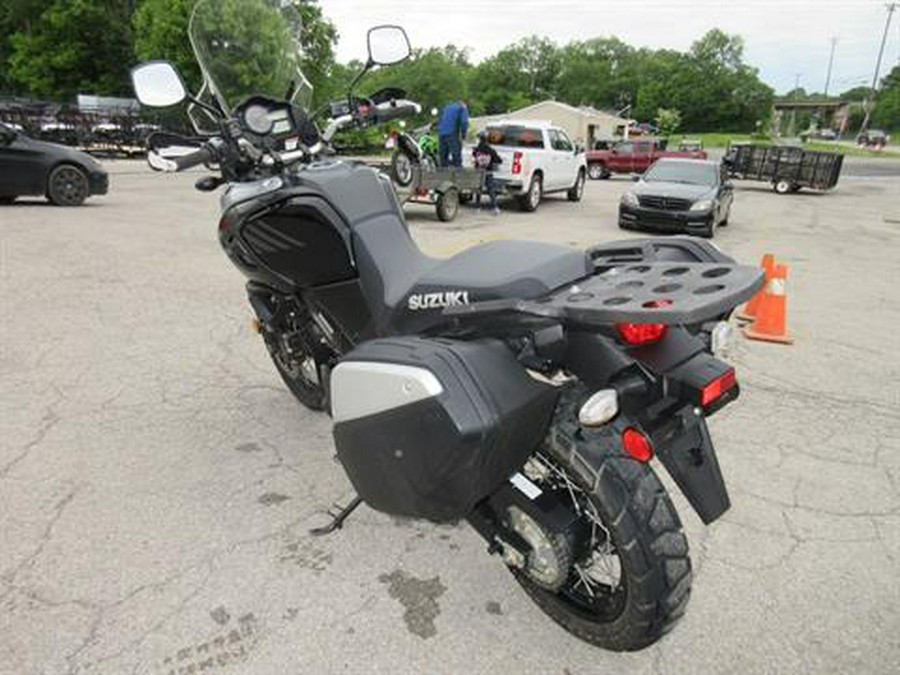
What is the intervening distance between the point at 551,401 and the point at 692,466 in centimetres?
52

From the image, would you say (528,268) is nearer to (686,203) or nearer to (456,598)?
(456,598)

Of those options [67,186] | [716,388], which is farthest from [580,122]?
[716,388]

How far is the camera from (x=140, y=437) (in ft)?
12.0

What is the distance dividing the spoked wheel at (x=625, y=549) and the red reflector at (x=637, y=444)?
8 centimetres

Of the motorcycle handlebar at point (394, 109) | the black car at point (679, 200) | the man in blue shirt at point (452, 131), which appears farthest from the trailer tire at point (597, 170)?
the motorcycle handlebar at point (394, 109)

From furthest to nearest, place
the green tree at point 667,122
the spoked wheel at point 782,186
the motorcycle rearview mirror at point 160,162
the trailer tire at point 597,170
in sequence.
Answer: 1. the green tree at point 667,122
2. the trailer tire at point 597,170
3. the spoked wheel at point 782,186
4. the motorcycle rearview mirror at point 160,162

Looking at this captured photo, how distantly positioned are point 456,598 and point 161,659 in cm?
105

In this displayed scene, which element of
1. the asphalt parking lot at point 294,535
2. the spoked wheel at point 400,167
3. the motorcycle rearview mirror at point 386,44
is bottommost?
the asphalt parking lot at point 294,535

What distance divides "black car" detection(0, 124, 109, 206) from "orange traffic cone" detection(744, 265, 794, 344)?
11.0 m

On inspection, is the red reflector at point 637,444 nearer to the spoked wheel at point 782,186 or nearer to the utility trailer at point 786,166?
the utility trailer at point 786,166

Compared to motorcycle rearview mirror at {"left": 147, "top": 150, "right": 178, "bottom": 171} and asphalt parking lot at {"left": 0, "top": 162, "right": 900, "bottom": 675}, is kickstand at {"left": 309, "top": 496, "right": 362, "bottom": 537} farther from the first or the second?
motorcycle rearview mirror at {"left": 147, "top": 150, "right": 178, "bottom": 171}

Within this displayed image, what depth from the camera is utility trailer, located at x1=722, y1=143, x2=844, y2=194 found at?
21867 mm

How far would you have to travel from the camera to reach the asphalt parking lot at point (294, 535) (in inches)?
87.6

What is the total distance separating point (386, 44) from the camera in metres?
3.18
